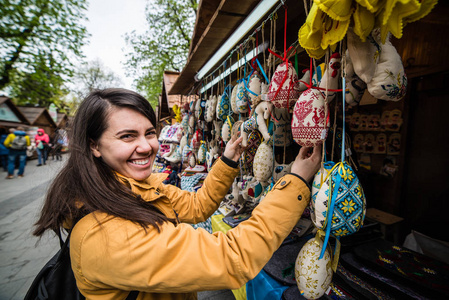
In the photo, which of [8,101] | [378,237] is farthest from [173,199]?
[8,101]

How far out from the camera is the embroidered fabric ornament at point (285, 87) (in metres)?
1.05

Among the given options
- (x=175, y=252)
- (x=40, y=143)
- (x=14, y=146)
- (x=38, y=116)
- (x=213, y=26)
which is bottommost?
(x=40, y=143)

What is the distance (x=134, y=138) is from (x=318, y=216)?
81 cm

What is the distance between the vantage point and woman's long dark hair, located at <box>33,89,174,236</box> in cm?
74

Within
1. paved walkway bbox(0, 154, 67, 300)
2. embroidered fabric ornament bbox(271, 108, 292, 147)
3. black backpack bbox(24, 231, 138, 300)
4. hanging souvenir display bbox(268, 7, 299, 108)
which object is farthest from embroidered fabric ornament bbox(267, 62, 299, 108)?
paved walkway bbox(0, 154, 67, 300)

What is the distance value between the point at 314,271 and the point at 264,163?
599 mm

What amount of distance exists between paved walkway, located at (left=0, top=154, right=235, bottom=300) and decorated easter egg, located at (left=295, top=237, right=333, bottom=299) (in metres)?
1.22

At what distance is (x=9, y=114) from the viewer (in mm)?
11039

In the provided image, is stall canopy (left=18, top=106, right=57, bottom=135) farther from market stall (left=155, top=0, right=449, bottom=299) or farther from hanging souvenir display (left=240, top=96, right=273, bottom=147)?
hanging souvenir display (left=240, top=96, right=273, bottom=147)

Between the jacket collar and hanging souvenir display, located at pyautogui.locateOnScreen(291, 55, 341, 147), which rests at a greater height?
hanging souvenir display, located at pyautogui.locateOnScreen(291, 55, 341, 147)

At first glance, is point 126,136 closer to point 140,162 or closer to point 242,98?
point 140,162

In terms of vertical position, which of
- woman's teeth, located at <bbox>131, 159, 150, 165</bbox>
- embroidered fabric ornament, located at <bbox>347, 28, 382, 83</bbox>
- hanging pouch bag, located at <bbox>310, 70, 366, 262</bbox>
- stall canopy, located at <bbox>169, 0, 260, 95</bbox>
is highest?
stall canopy, located at <bbox>169, 0, 260, 95</bbox>

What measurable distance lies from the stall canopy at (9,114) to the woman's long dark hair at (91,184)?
13605 mm

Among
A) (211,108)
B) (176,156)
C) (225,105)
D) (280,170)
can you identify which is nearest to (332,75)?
(280,170)
